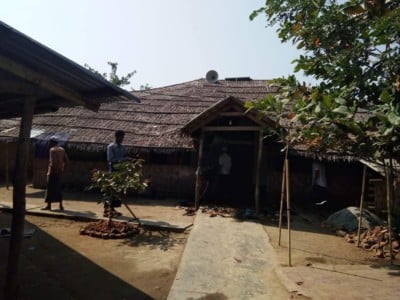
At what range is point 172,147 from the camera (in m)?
11.9

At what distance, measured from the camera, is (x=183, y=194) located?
1227 centimetres

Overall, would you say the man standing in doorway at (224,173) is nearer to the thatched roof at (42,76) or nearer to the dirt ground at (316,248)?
the dirt ground at (316,248)

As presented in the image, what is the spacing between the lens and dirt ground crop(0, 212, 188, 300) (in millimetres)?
4801

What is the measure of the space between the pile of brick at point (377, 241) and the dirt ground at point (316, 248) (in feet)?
0.48

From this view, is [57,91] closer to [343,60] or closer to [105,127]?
[343,60]

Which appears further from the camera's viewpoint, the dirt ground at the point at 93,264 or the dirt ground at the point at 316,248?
the dirt ground at the point at 316,248

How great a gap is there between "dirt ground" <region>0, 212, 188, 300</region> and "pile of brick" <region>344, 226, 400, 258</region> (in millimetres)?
3581

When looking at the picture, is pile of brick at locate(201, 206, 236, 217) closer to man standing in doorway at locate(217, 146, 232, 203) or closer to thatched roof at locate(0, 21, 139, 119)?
man standing in doorway at locate(217, 146, 232, 203)

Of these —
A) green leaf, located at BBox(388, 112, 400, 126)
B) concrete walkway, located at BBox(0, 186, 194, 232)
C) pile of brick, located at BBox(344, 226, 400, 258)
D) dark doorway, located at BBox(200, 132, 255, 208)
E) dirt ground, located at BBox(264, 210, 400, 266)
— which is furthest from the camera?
dark doorway, located at BBox(200, 132, 255, 208)

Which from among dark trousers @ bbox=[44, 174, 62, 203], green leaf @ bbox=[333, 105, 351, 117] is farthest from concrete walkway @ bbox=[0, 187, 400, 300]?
green leaf @ bbox=[333, 105, 351, 117]

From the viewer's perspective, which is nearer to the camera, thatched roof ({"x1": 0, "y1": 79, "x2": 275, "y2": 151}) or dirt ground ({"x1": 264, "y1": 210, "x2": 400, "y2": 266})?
dirt ground ({"x1": 264, "y1": 210, "x2": 400, "y2": 266})

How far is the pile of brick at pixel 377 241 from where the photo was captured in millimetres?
7070

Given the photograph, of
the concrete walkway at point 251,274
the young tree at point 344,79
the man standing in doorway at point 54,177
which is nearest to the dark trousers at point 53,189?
the man standing in doorway at point 54,177

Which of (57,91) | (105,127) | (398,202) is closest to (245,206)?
(398,202)
